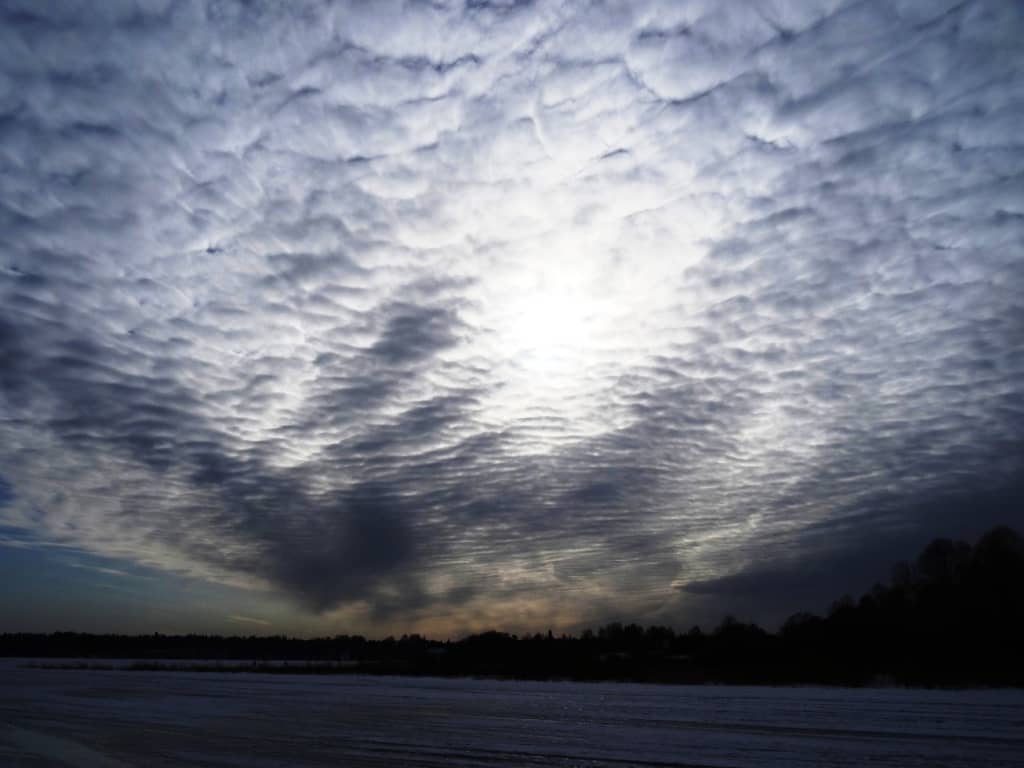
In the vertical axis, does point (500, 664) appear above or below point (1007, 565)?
below

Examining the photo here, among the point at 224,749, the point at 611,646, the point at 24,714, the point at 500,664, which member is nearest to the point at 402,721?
the point at 224,749

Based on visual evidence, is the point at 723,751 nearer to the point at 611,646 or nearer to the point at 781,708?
the point at 781,708

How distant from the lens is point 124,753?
69.7 ft

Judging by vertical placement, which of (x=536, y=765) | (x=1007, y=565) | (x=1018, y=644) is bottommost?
(x=536, y=765)

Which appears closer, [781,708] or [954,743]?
[954,743]

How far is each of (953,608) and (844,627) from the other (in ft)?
58.2

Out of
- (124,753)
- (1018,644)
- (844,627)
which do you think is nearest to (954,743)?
(124,753)

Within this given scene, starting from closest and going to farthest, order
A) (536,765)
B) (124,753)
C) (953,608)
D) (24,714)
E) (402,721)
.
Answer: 1. (536,765)
2. (124,753)
3. (402,721)
4. (24,714)
5. (953,608)

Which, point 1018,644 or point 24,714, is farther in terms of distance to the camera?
point 1018,644

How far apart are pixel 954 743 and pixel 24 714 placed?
4126cm

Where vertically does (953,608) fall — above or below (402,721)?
above

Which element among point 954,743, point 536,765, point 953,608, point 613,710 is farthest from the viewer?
point 953,608

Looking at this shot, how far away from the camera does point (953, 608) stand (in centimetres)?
10688

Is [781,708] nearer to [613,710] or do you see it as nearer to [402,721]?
[613,710]
